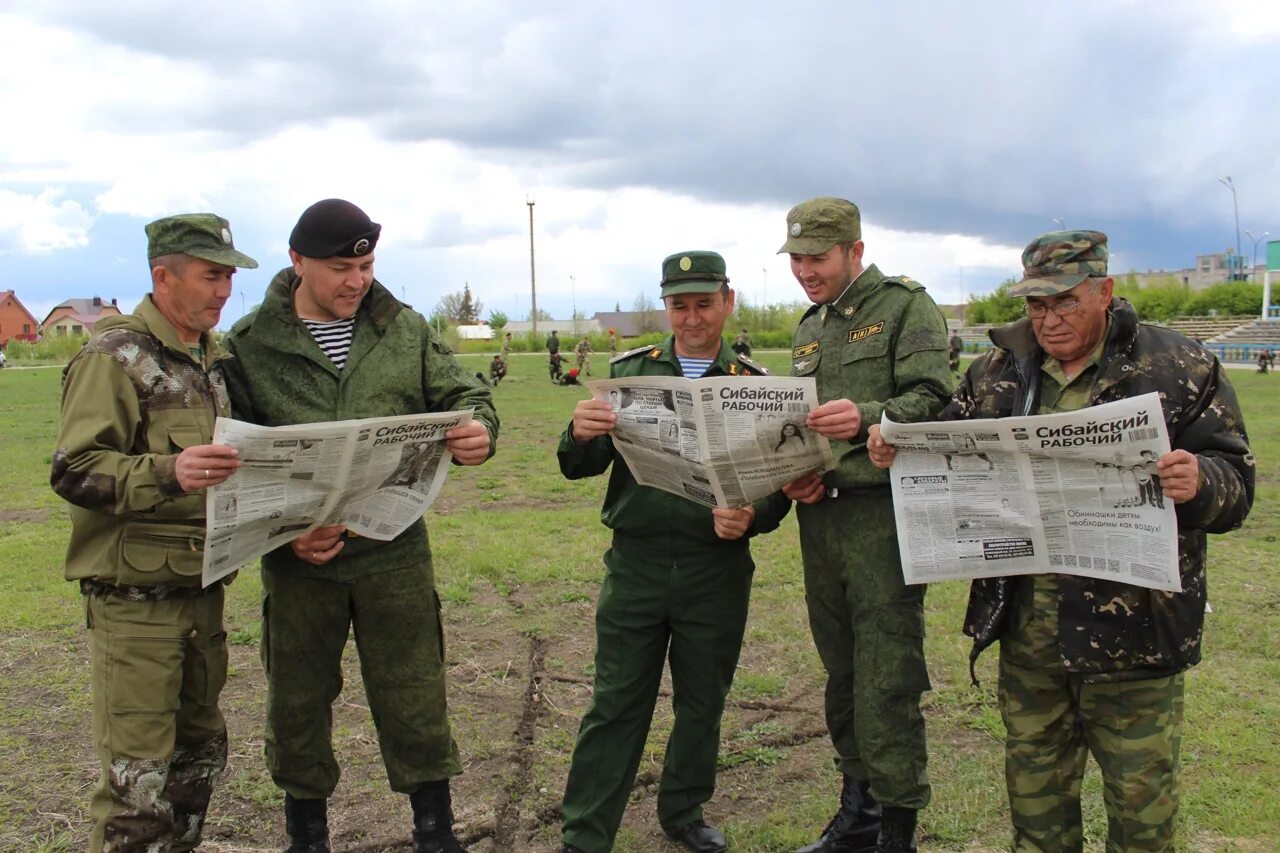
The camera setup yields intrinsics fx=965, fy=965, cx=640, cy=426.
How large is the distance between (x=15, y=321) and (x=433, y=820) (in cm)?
9417

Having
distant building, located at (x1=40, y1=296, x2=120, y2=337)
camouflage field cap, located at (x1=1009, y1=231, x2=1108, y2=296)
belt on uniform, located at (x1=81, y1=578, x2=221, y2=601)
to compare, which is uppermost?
distant building, located at (x1=40, y1=296, x2=120, y2=337)

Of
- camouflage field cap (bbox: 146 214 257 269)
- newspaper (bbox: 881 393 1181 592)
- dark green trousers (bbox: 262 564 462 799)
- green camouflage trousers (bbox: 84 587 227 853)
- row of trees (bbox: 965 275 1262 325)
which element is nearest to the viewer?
newspaper (bbox: 881 393 1181 592)

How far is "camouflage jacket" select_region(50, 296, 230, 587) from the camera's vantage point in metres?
2.78

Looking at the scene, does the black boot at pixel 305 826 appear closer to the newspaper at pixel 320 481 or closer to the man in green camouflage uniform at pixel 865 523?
the newspaper at pixel 320 481

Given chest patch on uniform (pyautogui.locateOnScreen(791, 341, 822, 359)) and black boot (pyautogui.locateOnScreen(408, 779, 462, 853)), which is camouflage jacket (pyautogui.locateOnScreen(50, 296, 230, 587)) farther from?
chest patch on uniform (pyautogui.locateOnScreen(791, 341, 822, 359))

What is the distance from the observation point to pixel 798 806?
3938 millimetres

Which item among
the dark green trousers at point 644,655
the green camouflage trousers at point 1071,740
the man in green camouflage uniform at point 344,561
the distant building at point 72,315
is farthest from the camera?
the distant building at point 72,315

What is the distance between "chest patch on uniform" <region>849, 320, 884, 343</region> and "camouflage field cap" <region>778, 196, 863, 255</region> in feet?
1.04

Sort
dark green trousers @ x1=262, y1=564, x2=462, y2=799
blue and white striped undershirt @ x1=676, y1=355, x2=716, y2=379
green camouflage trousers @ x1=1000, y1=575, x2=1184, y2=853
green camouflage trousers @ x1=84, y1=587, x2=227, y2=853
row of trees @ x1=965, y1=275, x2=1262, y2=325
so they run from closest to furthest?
green camouflage trousers @ x1=1000, y1=575, x2=1184, y2=853 < green camouflage trousers @ x1=84, y1=587, x2=227, y2=853 < dark green trousers @ x1=262, y1=564, x2=462, y2=799 < blue and white striped undershirt @ x1=676, y1=355, x2=716, y2=379 < row of trees @ x1=965, y1=275, x2=1262, y2=325

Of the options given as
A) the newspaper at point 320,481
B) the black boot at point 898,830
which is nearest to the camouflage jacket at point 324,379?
the newspaper at point 320,481

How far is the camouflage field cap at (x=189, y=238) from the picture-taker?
10.0 feet

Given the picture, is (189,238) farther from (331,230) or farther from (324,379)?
(324,379)

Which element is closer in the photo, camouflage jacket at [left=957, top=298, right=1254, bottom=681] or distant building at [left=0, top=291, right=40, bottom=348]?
camouflage jacket at [left=957, top=298, right=1254, bottom=681]

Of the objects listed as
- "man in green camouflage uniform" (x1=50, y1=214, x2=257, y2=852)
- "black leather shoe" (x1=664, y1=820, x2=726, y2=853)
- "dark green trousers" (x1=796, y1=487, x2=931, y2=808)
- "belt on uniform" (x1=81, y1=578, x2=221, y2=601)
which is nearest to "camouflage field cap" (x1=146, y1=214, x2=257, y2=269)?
"man in green camouflage uniform" (x1=50, y1=214, x2=257, y2=852)
